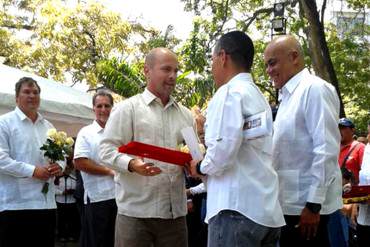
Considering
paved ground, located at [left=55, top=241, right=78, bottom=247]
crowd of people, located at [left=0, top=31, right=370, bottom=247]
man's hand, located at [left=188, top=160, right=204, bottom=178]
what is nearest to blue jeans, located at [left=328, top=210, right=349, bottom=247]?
crowd of people, located at [left=0, top=31, right=370, bottom=247]

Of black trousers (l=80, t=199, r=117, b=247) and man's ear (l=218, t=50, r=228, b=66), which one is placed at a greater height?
man's ear (l=218, t=50, r=228, b=66)

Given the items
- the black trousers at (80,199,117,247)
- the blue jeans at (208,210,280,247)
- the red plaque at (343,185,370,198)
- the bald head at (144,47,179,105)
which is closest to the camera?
the blue jeans at (208,210,280,247)

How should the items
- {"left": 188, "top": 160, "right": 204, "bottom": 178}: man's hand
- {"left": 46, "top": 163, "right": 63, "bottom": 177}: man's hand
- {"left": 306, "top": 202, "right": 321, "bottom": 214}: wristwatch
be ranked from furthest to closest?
{"left": 46, "top": 163, "right": 63, "bottom": 177}: man's hand, {"left": 306, "top": 202, "right": 321, "bottom": 214}: wristwatch, {"left": 188, "top": 160, "right": 204, "bottom": 178}: man's hand

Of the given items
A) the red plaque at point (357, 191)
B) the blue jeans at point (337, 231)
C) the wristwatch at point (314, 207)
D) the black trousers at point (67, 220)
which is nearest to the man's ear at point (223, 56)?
the wristwatch at point (314, 207)

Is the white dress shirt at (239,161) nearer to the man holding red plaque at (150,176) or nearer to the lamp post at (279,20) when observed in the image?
the man holding red plaque at (150,176)

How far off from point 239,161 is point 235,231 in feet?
1.19

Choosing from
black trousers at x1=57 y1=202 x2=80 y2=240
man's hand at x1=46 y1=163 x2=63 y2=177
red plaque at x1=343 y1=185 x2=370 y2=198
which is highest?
man's hand at x1=46 y1=163 x2=63 y2=177

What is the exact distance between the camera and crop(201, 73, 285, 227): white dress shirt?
2.69 metres

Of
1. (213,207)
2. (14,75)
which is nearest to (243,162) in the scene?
(213,207)

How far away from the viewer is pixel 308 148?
10.7 ft

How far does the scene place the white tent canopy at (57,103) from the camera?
17.9 feet

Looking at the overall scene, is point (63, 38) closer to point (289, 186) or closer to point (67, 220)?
point (67, 220)

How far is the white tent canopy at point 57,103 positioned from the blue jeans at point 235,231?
133 inches

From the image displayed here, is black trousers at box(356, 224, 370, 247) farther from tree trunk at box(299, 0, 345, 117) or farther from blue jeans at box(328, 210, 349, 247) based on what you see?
tree trunk at box(299, 0, 345, 117)
